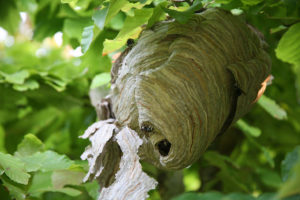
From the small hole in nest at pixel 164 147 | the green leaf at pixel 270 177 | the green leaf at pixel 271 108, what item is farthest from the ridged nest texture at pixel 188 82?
the green leaf at pixel 270 177

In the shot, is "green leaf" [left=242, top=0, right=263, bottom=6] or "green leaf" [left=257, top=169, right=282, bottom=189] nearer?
"green leaf" [left=242, top=0, right=263, bottom=6]

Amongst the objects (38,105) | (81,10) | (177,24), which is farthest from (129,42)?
(38,105)

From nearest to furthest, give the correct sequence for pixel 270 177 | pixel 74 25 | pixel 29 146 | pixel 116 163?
pixel 116 163 < pixel 29 146 < pixel 74 25 < pixel 270 177

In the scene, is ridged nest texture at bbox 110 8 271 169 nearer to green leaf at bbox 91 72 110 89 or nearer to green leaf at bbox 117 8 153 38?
green leaf at bbox 117 8 153 38

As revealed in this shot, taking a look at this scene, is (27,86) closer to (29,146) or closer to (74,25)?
(74,25)

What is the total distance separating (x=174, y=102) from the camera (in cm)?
111

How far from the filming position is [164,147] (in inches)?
46.6

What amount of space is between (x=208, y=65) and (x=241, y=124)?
2.62 feet

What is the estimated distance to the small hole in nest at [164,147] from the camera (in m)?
1.17

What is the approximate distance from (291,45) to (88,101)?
49.6 inches

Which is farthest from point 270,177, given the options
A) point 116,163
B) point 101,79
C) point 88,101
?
point 116,163

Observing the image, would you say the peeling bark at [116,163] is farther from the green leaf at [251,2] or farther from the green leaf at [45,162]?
the green leaf at [251,2]

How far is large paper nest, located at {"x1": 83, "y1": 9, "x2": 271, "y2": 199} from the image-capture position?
1105 mm

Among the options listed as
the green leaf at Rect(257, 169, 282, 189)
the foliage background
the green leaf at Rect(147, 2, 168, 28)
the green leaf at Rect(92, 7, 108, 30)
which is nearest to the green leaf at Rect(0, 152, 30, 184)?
the foliage background
